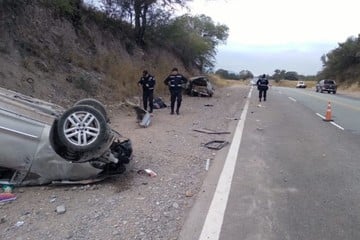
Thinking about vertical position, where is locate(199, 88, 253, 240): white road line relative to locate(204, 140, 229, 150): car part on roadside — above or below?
above

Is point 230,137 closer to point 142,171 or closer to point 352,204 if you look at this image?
point 142,171

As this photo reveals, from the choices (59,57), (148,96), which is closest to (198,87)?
(148,96)

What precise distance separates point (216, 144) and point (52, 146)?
16.4 feet

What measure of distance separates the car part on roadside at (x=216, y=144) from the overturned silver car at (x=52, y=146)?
3.86m

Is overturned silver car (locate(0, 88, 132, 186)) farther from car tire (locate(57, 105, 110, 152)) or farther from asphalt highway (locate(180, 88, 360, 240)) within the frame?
asphalt highway (locate(180, 88, 360, 240))

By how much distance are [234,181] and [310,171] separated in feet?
5.30

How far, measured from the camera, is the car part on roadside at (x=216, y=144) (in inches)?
400

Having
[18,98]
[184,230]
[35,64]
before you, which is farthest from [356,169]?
[35,64]

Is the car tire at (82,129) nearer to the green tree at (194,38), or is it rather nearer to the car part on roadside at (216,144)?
the car part on roadside at (216,144)

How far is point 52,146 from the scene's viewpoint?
6281mm

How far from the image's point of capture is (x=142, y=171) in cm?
743

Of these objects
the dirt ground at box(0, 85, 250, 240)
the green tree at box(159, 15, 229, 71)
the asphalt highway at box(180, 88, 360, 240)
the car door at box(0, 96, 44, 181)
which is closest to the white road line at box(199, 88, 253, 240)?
the asphalt highway at box(180, 88, 360, 240)

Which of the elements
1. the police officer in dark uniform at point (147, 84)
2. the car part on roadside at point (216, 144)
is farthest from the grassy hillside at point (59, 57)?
the car part on roadside at point (216, 144)

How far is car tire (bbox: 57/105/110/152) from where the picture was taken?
632cm
